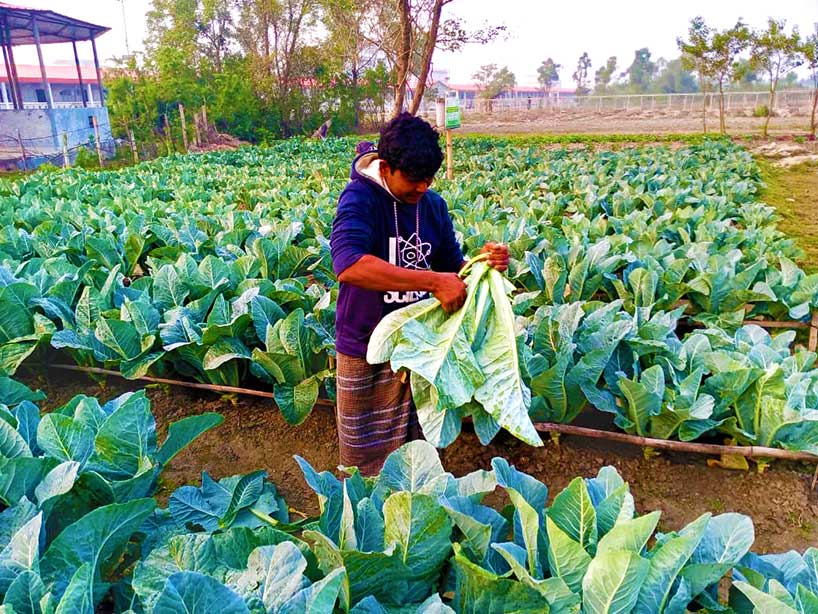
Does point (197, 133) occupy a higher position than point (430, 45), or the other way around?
point (430, 45)

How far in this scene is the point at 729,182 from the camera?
32.4 ft

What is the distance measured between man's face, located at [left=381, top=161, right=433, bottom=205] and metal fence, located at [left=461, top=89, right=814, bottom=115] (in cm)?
4021

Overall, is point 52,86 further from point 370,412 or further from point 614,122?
point 370,412

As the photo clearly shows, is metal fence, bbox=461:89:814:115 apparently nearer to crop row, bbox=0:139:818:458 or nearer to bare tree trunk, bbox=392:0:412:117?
bare tree trunk, bbox=392:0:412:117

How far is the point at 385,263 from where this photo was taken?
2279 mm

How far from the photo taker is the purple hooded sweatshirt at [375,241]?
2342 mm

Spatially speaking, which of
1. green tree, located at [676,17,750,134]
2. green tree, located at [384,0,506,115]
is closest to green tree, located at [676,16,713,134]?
green tree, located at [676,17,750,134]

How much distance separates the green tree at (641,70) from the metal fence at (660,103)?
51.0 meters

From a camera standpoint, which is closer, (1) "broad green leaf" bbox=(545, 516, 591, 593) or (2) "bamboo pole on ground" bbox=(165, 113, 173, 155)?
(1) "broad green leaf" bbox=(545, 516, 591, 593)

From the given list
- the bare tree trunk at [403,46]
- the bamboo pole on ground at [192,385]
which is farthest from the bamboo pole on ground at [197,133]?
the bamboo pole on ground at [192,385]

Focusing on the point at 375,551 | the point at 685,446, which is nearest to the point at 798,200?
the point at 685,446

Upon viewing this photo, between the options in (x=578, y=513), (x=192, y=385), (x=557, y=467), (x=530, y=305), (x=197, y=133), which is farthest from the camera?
(x=197, y=133)

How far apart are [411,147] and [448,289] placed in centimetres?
52

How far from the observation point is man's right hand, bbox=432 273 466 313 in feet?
7.72
